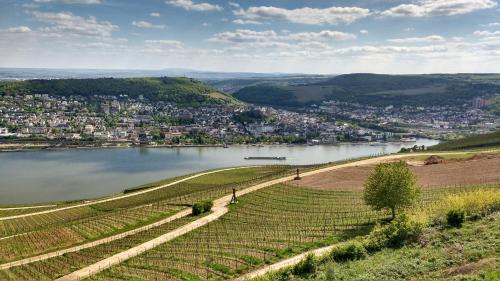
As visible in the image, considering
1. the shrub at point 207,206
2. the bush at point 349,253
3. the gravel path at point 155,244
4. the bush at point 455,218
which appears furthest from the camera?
the shrub at point 207,206

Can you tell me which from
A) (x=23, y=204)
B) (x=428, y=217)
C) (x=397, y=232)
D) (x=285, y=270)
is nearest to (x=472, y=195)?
(x=428, y=217)

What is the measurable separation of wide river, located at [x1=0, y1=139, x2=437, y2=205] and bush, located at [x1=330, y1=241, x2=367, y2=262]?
76.8 m

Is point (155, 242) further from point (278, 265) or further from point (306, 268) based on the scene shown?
point (306, 268)

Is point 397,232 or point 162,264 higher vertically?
point 397,232

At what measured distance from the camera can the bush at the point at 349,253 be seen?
29.4 meters

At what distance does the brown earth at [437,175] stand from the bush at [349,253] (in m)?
32.7

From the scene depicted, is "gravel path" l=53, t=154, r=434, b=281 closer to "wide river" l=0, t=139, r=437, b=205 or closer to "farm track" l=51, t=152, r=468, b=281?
"farm track" l=51, t=152, r=468, b=281

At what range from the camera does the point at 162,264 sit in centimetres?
3634

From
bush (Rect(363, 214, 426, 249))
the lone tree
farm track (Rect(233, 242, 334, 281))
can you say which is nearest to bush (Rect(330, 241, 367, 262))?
bush (Rect(363, 214, 426, 249))

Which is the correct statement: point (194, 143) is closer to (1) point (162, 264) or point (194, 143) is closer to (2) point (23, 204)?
(2) point (23, 204)

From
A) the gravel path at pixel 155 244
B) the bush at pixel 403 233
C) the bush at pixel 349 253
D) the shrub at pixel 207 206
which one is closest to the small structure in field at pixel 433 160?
the gravel path at pixel 155 244

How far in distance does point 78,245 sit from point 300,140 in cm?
15671

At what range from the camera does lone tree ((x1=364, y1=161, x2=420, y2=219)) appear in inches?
1725

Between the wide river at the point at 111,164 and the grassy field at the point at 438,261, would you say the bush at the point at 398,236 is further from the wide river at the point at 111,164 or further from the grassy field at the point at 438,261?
the wide river at the point at 111,164
